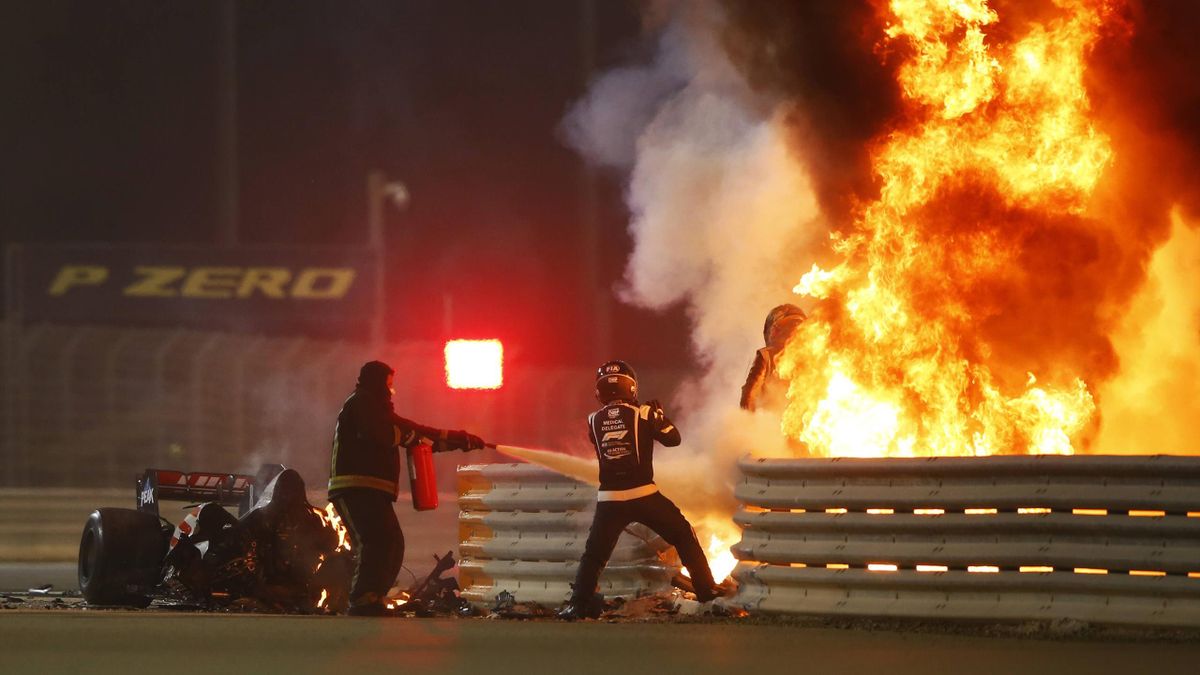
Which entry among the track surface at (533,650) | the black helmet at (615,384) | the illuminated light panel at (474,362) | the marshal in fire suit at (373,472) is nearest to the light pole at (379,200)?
the illuminated light panel at (474,362)

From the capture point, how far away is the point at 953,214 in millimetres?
13883

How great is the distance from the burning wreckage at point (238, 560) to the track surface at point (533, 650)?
5.93 ft

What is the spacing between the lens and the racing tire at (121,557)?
45.2 ft

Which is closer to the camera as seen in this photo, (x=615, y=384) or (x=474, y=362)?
(x=615, y=384)

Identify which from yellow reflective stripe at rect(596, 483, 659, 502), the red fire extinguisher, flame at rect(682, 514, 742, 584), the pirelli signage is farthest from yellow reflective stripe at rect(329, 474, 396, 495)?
the pirelli signage

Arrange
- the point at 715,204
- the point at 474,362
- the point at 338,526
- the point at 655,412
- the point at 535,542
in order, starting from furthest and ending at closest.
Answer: the point at 474,362
the point at 715,204
the point at 338,526
the point at 535,542
the point at 655,412

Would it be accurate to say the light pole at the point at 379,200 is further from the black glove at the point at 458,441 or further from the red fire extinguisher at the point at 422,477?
the black glove at the point at 458,441

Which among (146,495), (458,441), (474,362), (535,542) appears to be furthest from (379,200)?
(535,542)

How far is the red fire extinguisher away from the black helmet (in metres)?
1.55

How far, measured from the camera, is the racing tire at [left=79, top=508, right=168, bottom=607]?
1379cm

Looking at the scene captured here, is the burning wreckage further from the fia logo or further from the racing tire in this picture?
the fia logo

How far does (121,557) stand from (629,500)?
414cm

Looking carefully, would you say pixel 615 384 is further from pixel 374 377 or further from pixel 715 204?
pixel 715 204

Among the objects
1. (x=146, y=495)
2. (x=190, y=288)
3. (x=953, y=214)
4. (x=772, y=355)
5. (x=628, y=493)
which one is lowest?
(x=628, y=493)
